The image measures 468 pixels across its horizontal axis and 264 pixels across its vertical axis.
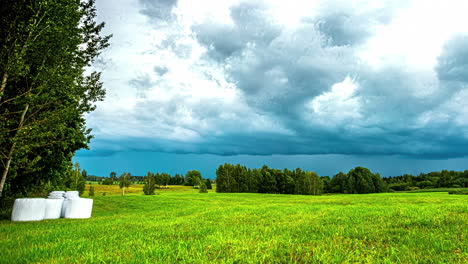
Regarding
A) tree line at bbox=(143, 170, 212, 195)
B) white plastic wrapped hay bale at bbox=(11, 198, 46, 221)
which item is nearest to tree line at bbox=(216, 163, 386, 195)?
tree line at bbox=(143, 170, 212, 195)

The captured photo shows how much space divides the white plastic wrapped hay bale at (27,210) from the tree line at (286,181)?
89.2 m

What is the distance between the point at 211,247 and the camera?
6551 millimetres

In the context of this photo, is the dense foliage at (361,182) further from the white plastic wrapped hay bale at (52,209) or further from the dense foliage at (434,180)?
the white plastic wrapped hay bale at (52,209)

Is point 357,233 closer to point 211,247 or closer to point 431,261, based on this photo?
point 431,261

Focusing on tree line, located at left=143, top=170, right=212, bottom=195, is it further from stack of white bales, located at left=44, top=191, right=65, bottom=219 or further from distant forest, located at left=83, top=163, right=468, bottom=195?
stack of white bales, located at left=44, top=191, right=65, bottom=219

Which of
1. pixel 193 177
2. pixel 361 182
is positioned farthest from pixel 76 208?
pixel 193 177

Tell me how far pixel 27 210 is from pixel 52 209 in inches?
52.6

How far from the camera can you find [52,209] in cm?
1650

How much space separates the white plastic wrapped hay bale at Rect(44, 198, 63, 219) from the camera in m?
16.2

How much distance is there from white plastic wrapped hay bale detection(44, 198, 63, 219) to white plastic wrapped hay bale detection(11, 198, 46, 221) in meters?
0.45

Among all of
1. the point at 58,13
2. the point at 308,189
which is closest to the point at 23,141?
the point at 58,13

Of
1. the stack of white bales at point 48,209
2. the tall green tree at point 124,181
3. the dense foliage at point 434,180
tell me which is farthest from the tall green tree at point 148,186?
the dense foliage at point 434,180

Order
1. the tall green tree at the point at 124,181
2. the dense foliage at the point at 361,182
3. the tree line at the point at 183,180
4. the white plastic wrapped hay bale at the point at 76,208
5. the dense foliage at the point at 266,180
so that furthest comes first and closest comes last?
the tree line at the point at 183,180
the dense foliage at the point at 266,180
the dense foliage at the point at 361,182
the tall green tree at the point at 124,181
the white plastic wrapped hay bale at the point at 76,208

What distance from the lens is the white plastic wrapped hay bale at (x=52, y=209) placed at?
16250mm
